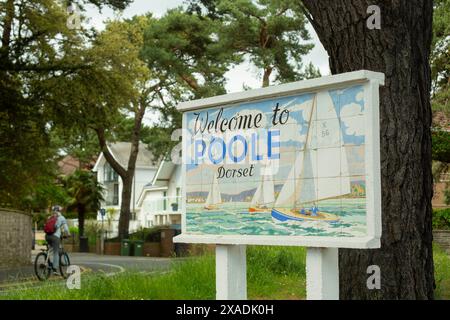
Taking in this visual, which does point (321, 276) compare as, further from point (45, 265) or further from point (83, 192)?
point (83, 192)

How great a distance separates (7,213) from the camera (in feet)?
92.0

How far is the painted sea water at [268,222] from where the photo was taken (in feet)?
21.9

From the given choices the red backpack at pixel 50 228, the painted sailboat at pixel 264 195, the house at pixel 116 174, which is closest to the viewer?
the painted sailboat at pixel 264 195

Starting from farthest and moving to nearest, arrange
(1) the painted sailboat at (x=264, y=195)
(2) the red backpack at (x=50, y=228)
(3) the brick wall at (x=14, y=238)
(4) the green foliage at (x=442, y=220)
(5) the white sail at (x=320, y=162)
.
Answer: (4) the green foliage at (x=442, y=220)
(3) the brick wall at (x=14, y=238)
(2) the red backpack at (x=50, y=228)
(1) the painted sailboat at (x=264, y=195)
(5) the white sail at (x=320, y=162)

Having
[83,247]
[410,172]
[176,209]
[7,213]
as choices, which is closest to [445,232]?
[7,213]

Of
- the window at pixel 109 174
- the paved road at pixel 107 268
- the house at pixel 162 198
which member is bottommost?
the paved road at pixel 107 268

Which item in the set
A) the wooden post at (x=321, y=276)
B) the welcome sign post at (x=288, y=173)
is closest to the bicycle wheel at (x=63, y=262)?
the welcome sign post at (x=288, y=173)

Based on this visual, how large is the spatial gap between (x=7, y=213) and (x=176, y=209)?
36.0 metres

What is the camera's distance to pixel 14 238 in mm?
28156


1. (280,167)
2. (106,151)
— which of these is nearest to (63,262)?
(280,167)

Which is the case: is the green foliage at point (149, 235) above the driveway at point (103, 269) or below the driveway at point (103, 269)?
above

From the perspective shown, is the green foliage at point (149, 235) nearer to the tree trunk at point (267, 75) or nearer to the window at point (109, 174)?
the tree trunk at point (267, 75)

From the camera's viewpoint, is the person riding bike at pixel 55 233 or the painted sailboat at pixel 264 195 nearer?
the painted sailboat at pixel 264 195

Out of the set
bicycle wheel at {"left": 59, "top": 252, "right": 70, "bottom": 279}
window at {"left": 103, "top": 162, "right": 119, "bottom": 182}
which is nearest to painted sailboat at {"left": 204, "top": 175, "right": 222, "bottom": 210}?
bicycle wheel at {"left": 59, "top": 252, "right": 70, "bottom": 279}
